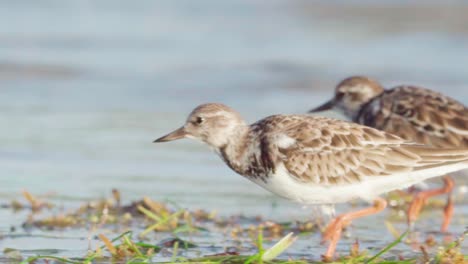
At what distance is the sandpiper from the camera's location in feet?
24.5

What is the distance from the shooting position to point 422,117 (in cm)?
764

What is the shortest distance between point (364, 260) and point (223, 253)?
74 cm

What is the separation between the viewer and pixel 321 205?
256 inches

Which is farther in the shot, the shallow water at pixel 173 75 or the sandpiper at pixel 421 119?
the shallow water at pixel 173 75

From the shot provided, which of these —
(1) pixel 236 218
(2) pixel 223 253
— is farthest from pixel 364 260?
(1) pixel 236 218

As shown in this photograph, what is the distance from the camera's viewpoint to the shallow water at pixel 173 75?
814 cm

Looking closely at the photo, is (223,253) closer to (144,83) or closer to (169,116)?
(169,116)

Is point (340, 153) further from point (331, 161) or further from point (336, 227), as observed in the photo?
point (336, 227)

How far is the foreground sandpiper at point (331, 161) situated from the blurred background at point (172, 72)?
127 centimetres

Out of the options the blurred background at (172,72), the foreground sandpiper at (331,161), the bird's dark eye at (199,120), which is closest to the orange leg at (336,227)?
the foreground sandpiper at (331,161)

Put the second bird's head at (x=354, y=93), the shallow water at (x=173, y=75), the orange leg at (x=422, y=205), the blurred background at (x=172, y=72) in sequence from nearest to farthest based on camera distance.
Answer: the orange leg at (x=422, y=205), the shallow water at (x=173, y=75), the blurred background at (x=172, y=72), the second bird's head at (x=354, y=93)

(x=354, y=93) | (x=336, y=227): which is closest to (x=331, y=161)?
(x=336, y=227)

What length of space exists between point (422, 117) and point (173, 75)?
5.18 metres

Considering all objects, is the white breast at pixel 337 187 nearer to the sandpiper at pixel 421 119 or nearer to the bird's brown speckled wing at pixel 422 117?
the sandpiper at pixel 421 119
